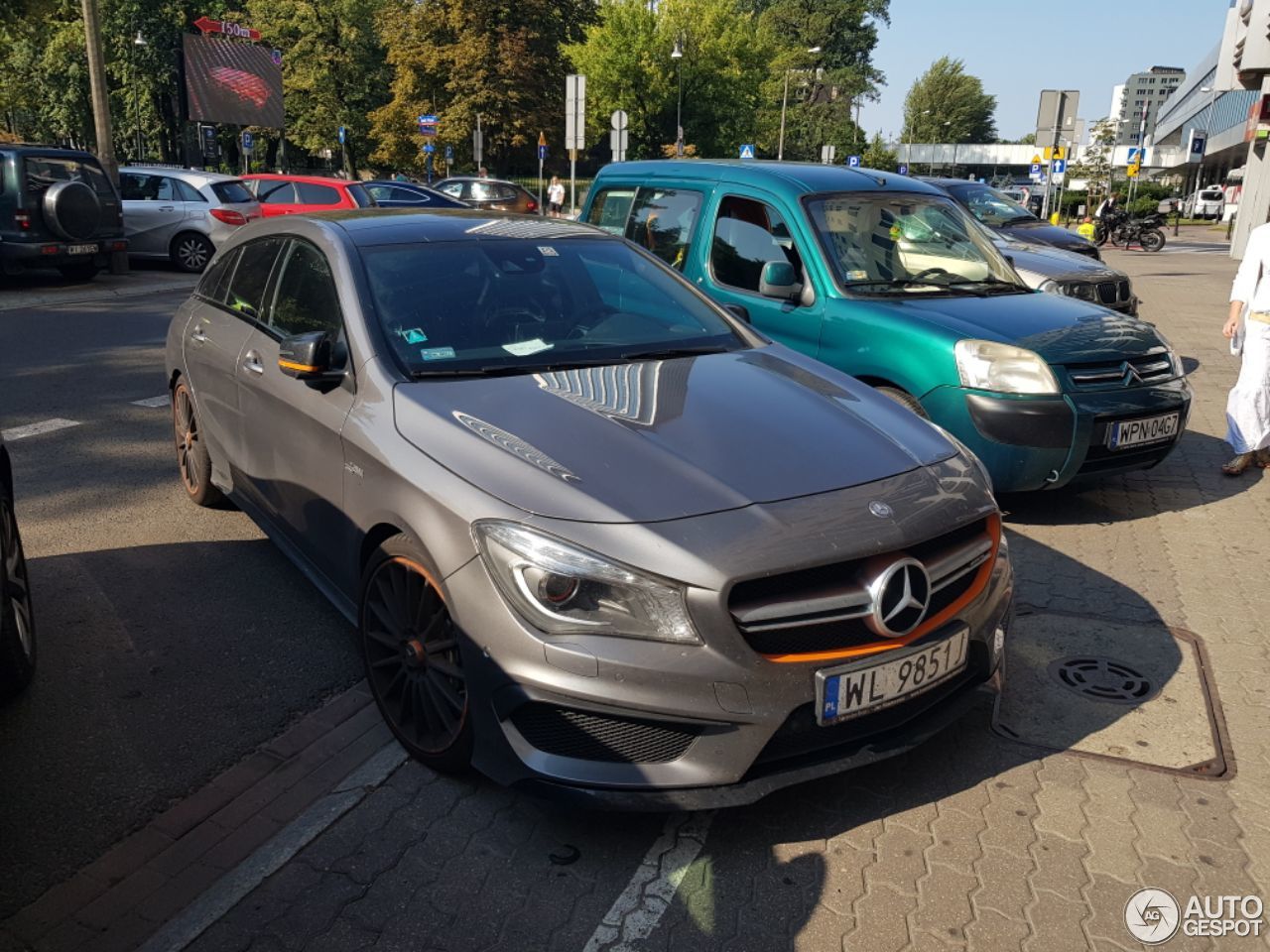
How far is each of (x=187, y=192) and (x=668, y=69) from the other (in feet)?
156

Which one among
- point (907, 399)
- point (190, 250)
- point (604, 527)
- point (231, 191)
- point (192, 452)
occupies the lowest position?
point (190, 250)

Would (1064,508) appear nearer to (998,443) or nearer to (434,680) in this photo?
(998,443)

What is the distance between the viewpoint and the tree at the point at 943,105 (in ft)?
388

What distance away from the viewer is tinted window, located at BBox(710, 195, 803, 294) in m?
6.38

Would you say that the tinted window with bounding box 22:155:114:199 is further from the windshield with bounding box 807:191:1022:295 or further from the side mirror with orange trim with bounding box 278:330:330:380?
the side mirror with orange trim with bounding box 278:330:330:380

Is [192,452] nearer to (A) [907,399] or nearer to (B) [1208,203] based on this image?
(A) [907,399]

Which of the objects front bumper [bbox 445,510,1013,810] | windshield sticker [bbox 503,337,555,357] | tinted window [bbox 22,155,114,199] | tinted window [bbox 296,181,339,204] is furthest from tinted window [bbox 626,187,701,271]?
tinted window [bbox 296,181,339,204]

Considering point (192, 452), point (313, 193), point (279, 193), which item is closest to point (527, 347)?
point (192, 452)

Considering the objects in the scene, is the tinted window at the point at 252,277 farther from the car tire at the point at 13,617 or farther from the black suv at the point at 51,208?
the black suv at the point at 51,208

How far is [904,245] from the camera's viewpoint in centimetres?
653

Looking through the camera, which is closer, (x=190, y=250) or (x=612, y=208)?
(x=612, y=208)

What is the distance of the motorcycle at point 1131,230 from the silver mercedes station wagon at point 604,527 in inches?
1228

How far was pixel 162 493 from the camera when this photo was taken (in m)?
Result: 6.14

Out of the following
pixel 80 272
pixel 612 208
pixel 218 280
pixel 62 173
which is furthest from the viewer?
pixel 80 272
